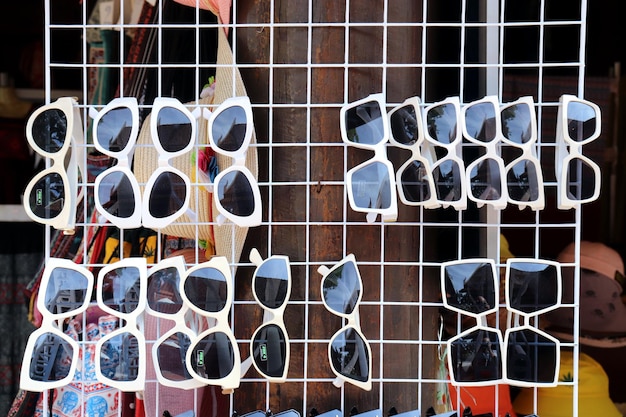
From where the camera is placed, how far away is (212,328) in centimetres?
124

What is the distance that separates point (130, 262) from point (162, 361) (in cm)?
16

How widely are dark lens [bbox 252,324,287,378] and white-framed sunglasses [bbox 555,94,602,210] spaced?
1.60 ft

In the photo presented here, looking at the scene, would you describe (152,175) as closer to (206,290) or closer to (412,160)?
(206,290)

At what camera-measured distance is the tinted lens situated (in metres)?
1.27

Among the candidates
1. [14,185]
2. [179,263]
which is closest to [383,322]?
[179,263]

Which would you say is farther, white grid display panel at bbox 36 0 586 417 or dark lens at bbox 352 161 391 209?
white grid display panel at bbox 36 0 586 417

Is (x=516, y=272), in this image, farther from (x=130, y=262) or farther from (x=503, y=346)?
(x=130, y=262)

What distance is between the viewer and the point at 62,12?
3.12 metres

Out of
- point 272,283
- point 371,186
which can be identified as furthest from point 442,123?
point 272,283

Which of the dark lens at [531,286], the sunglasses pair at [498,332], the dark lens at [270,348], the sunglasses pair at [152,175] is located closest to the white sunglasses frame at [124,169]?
the sunglasses pair at [152,175]

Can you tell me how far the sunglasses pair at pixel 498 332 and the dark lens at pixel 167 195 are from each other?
0.43m

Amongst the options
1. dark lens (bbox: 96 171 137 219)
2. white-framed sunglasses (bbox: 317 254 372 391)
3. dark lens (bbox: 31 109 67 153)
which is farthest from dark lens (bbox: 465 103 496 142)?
dark lens (bbox: 31 109 67 153)

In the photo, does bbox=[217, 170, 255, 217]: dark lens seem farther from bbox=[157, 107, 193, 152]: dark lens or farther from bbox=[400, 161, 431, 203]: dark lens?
bbox=[400, 161, 431, 203]: dark lens

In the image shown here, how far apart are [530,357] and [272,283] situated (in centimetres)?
43
